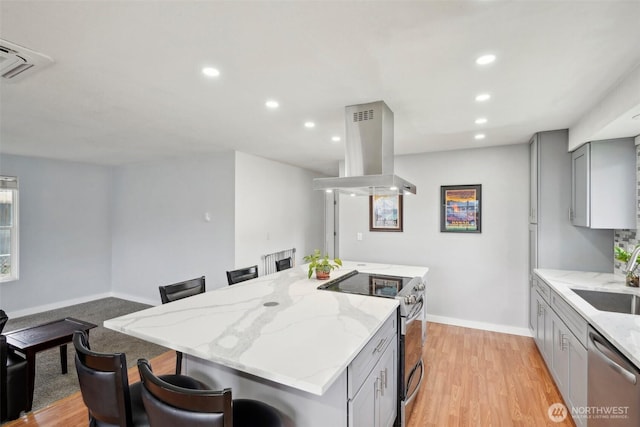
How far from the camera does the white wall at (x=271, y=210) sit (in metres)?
4.52

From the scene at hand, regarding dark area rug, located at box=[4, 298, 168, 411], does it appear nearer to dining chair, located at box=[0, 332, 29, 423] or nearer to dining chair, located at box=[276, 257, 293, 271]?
dining chair, located at box=[0, 332, 29, 423]

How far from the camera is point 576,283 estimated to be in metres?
2.67

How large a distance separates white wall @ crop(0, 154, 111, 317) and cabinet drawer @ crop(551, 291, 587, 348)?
268 inches

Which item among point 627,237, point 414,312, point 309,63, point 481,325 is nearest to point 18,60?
point 309,63

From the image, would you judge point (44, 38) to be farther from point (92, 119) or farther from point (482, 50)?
point (482, 50)

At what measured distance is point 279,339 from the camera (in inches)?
58.9

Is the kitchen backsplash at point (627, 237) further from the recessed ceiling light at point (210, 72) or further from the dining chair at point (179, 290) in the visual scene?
the dining chair at point (179, 290)

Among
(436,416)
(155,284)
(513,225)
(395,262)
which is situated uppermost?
(513,225)

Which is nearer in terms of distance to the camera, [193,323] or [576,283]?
[193,323]

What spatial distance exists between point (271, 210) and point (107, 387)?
13.0 feet

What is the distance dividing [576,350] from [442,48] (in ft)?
7.11

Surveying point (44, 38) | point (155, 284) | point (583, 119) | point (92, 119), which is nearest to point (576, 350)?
point (583, 119)

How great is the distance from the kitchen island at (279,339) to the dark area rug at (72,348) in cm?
164

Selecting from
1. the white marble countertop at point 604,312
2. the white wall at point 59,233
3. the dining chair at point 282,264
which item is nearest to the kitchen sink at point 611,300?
the white marble countertop at point 604,312
